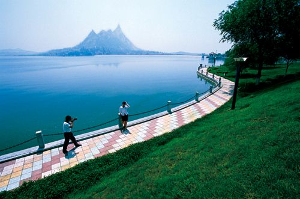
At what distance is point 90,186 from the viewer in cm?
578

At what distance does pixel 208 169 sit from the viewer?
4.46 meters

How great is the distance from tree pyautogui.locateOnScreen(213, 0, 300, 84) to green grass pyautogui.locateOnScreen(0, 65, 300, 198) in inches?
508

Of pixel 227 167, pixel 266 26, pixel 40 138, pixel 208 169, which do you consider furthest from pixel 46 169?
pixel 266 26

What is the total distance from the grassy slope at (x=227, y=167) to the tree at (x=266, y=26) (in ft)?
43.9

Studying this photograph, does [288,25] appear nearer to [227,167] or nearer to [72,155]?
[227,167]

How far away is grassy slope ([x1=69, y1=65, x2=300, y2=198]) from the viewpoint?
3.45 metres

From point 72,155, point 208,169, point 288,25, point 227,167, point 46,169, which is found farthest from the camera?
point 288,25

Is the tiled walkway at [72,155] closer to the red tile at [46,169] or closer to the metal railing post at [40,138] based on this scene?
the red tile at [46,169]

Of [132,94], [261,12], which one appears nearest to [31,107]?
[132,94]

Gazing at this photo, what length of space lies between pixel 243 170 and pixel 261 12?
716 inches

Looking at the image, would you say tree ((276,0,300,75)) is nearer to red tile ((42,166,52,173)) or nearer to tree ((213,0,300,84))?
tree ((213,0,300,84))

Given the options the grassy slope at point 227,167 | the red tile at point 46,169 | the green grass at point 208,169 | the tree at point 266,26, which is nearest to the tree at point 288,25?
the tree at point 266,26

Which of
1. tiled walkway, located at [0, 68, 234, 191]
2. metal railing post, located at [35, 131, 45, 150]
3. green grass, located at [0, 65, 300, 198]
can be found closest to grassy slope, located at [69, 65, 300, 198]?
green grass, located at [0, 65, 300, 198]

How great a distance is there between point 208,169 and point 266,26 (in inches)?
728
